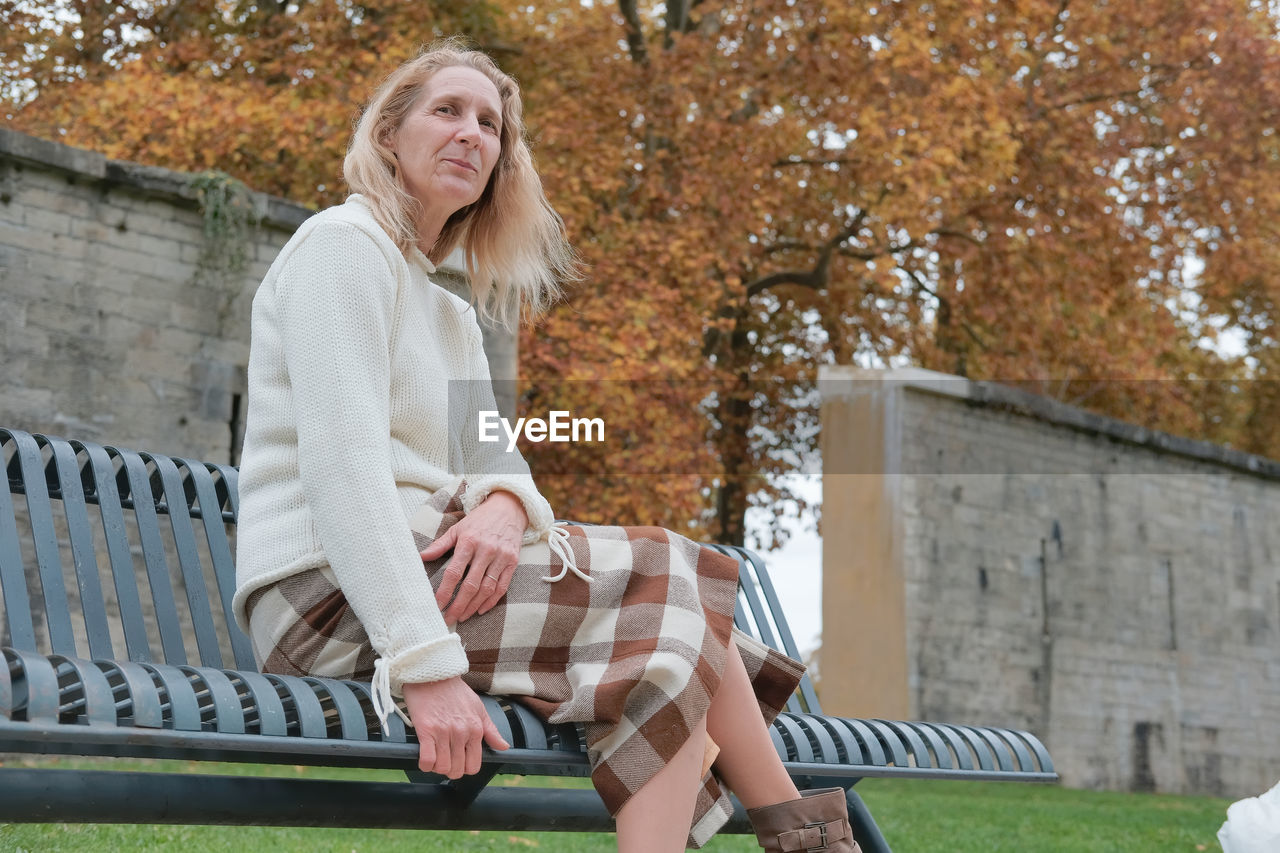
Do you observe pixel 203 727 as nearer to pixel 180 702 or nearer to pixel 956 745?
pixel 180 702

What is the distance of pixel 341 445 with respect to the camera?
5.84 ft

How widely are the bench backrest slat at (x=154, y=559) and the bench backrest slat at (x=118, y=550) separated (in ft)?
0.09

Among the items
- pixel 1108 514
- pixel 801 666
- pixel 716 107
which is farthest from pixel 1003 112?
pixel 801 666

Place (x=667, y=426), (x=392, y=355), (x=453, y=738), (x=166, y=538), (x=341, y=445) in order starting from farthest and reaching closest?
(x=667, y=426) → (x=166, y=538) → (x=392, y=355) → (x=341, y=445) → (x=453, y=738)

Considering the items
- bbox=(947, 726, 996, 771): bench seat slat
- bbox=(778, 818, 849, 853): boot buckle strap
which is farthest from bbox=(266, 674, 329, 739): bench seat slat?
bbox=(947, 726, 996, 771): bench seat slat

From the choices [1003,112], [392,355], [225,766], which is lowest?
[225,766]

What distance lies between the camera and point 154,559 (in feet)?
7.18

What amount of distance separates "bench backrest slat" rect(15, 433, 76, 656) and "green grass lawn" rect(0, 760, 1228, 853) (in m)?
1.47

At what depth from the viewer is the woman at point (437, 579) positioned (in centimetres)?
171

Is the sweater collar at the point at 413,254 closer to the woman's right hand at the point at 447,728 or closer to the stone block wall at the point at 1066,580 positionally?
the woman's right hand at the point at 447,728

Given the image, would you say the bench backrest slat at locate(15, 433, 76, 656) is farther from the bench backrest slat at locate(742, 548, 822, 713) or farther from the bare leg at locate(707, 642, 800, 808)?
the bench backrest slat at locate(742, 548, 822, 713)

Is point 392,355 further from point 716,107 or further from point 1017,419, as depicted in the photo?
point 716,107

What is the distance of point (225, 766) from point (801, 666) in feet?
15.2

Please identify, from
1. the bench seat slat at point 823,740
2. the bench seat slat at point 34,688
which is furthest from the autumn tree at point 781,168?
the bench seat slat at point 34,688
